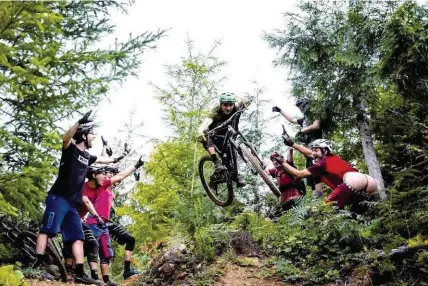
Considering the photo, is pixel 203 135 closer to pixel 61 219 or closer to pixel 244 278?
pixel 244 278

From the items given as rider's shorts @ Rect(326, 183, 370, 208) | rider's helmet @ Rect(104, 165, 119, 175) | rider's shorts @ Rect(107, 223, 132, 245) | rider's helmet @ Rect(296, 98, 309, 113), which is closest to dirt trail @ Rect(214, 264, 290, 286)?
rider's shorts @ Rect(326, 183, 370, 208)

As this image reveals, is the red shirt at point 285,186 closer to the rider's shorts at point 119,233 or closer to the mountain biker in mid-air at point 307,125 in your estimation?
the mountain biker in mid-air at point 307,125

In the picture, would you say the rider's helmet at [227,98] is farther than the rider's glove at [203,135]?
Yes

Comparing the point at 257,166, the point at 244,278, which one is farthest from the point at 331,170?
the point at 244,278

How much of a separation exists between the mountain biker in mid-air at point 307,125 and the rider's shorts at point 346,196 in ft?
5.44

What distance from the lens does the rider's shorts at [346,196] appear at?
710 centimetres

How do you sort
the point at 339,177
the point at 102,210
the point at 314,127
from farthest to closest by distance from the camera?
the point at 314,127, the point at 102,210, the point at 339,177

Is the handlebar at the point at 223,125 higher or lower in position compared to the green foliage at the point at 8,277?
higher

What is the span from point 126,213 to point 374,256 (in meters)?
9.59

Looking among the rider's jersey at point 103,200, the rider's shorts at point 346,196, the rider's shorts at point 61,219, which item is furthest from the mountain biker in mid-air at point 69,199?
the rider's shorts at point 346,196

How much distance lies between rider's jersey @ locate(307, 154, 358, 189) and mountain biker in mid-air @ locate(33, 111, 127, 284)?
12.8 feet

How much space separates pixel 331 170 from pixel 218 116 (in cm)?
252

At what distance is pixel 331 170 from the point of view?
7.39 m

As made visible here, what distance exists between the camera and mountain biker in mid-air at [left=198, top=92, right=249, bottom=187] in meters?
8.29
